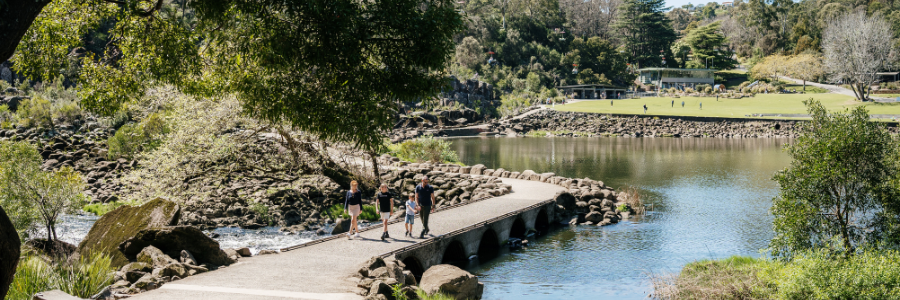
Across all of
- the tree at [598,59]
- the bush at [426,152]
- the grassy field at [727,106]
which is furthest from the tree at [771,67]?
the bush at [426,152]

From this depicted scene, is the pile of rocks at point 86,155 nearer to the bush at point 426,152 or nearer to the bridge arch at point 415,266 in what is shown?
the bridge arch at point 415,266

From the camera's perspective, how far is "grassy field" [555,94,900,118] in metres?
95.1

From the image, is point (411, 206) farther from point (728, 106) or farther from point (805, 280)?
point (728, 106)

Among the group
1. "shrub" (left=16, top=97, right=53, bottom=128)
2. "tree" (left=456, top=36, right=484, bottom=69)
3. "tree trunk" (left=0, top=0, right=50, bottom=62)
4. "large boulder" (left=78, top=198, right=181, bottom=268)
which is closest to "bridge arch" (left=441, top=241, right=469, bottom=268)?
"large boulder" (left=78, top=198, right=181, bottom=268)

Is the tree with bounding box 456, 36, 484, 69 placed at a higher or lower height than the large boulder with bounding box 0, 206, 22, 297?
higher

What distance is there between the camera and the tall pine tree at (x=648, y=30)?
138m

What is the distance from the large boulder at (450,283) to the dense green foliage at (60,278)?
6727 mm

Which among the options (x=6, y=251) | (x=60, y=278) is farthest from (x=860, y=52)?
(x=6, y=251)

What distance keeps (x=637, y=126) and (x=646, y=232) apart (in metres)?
70.6

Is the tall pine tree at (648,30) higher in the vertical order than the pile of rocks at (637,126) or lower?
higher

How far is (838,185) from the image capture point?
50.0 feet

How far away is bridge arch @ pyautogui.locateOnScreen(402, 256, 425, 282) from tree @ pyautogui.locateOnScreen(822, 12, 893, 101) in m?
105

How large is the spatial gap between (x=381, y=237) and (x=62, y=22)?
10430 millimetres

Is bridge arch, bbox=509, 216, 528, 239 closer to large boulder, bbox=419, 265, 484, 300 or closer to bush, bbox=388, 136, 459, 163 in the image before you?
large boulder, bbox=419, 265, 484, 300
